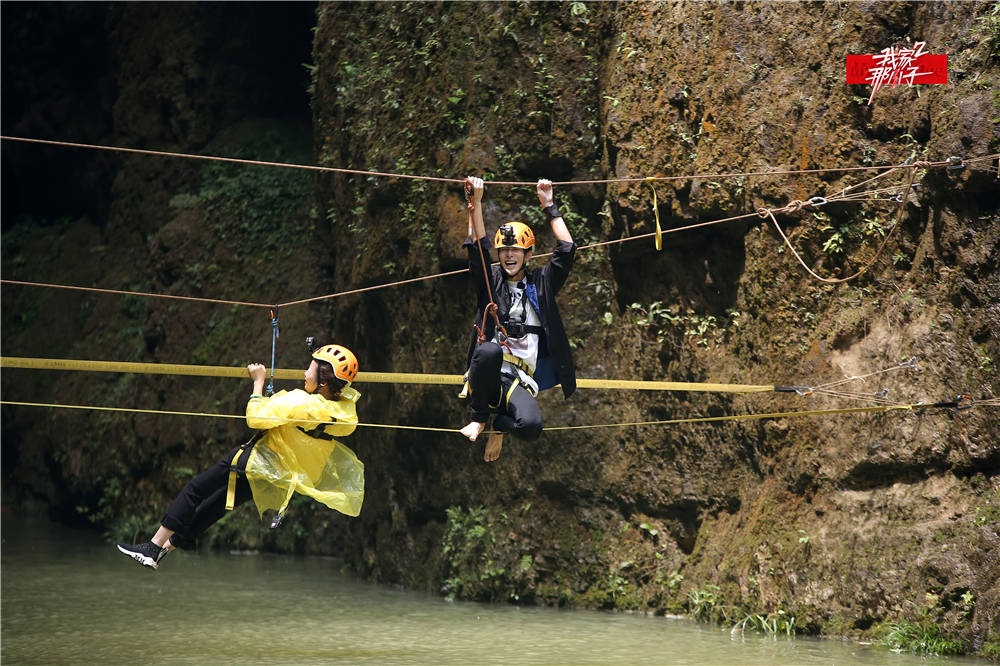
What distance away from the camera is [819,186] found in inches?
327

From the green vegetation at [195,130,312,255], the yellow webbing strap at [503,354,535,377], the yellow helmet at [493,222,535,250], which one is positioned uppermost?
the green vegetation at [195,130,312,255]

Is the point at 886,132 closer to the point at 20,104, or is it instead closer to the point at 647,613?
the point at 647,613

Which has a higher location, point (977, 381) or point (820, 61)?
point (820, 61)

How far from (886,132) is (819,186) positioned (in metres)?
0.61

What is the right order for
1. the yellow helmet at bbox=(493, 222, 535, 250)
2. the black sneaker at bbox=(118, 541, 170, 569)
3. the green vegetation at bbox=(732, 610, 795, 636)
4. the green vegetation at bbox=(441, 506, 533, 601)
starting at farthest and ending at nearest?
1. the green vegetation at bbox=(441, 506, 533, 601)
2. the green vegetation at bbox=(732, 610, 795, 636)
3. the yellow helmet at bbox=(493, 222, 535, 250)
4. the black sneaker at bbox=(118, 541, 170, 569)

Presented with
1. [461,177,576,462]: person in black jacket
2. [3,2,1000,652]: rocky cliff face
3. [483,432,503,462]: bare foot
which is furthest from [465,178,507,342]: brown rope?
[3,2,1000,652]: rocky cliff face

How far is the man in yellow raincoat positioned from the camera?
258 inches

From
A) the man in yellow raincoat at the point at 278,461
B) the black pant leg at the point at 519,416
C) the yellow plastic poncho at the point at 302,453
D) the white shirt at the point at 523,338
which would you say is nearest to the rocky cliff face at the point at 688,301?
the white shirt at the point at 523,338

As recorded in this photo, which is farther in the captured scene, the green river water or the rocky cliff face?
the rocky cliff face

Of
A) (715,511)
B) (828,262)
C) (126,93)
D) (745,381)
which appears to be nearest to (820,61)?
(828,262)

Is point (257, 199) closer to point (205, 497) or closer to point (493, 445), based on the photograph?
point (493, 445)

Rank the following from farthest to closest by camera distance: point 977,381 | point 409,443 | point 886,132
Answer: point 409,443 → point 886,132 → point 977,381

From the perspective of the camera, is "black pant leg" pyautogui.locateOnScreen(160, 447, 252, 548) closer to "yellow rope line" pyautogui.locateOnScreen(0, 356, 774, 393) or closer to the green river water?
"yellow rope line" pyautogui.locateOnScreen(0, 356, 774, 393)

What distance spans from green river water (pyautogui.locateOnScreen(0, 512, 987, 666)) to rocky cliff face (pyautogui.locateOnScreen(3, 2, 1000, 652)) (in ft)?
1.53
